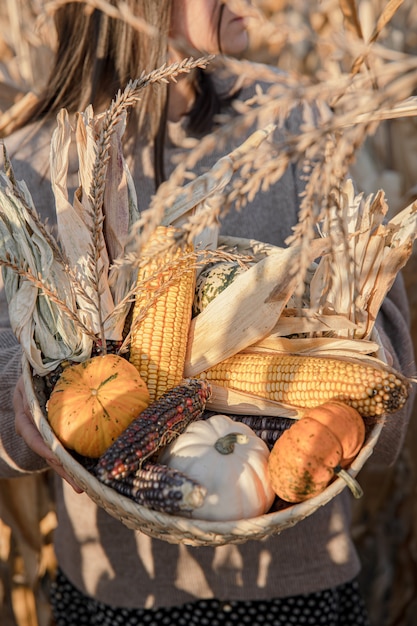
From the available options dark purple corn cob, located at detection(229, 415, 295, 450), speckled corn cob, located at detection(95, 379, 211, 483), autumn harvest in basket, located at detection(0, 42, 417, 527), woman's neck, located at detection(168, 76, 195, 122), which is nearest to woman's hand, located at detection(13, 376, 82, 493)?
autumn harvest in basket, located at detection(0, 42, 417, 527)

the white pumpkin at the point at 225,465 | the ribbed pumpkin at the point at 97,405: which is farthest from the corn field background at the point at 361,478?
the white pumpkin at the point at 225,465

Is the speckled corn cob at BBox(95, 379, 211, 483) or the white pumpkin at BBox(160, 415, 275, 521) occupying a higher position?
the speckled corn cob at BBox(95, 379, 211, 483)

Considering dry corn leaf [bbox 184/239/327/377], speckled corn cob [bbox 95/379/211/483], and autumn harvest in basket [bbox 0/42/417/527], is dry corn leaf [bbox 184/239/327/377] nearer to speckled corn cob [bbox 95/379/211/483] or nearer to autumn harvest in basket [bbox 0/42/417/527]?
autumn harvest in basket [bbox 0/42/417/527]

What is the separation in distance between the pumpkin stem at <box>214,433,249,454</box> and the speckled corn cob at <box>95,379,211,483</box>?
0.20 ft

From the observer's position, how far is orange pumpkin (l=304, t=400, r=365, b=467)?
85cm

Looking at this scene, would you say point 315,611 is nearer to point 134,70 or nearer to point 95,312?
point 95,312

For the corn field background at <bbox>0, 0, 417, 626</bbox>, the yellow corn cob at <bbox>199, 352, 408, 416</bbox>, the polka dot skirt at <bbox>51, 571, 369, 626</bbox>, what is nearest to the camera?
the yellow corn cob at <bbox>199, 352, 408, 416</bbox>

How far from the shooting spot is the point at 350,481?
2.77 ft

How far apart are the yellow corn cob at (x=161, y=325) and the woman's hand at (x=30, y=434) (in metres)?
0.19

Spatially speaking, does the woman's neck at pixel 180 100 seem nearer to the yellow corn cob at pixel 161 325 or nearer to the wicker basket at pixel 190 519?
the yellow corn cob at pixel 161 325

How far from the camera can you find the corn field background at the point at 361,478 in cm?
206

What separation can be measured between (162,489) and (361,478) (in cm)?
185

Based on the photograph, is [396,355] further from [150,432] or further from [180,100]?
[180,100]

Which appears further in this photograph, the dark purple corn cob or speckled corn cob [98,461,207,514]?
the dark purple corn cob
